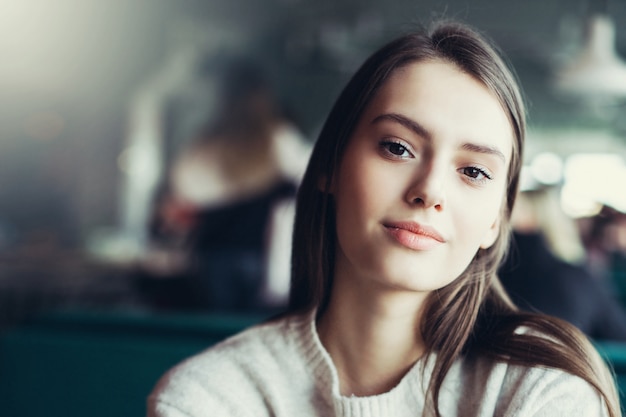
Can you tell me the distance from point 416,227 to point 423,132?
12cm

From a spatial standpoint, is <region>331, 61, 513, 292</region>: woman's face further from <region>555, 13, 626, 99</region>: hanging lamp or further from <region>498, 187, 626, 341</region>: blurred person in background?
<region>555, 13, 626, 99</region>: hanging lamp

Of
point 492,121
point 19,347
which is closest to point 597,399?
point 492,121

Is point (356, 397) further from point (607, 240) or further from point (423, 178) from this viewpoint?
point (607, 240)

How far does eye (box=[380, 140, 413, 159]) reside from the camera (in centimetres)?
87

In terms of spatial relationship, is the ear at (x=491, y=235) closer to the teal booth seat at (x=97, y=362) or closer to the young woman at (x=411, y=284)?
the young woman at (x=411, y=284)

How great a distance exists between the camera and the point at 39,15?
6.74m

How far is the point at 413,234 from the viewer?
2.76 ft

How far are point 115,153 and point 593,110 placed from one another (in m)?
5.33

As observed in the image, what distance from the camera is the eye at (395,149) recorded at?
872 millimetres

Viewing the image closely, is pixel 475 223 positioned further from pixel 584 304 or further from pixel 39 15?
pixel 39 15

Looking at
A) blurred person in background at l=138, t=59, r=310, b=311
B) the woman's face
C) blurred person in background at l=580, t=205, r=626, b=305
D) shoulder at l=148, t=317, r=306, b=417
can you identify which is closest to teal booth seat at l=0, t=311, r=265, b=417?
shoulder at l=148, t=317, r=306, b=417

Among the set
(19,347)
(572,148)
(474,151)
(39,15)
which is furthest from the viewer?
(572,148)

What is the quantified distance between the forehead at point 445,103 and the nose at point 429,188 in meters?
0.05

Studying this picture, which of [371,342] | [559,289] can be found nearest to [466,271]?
[371,342]
